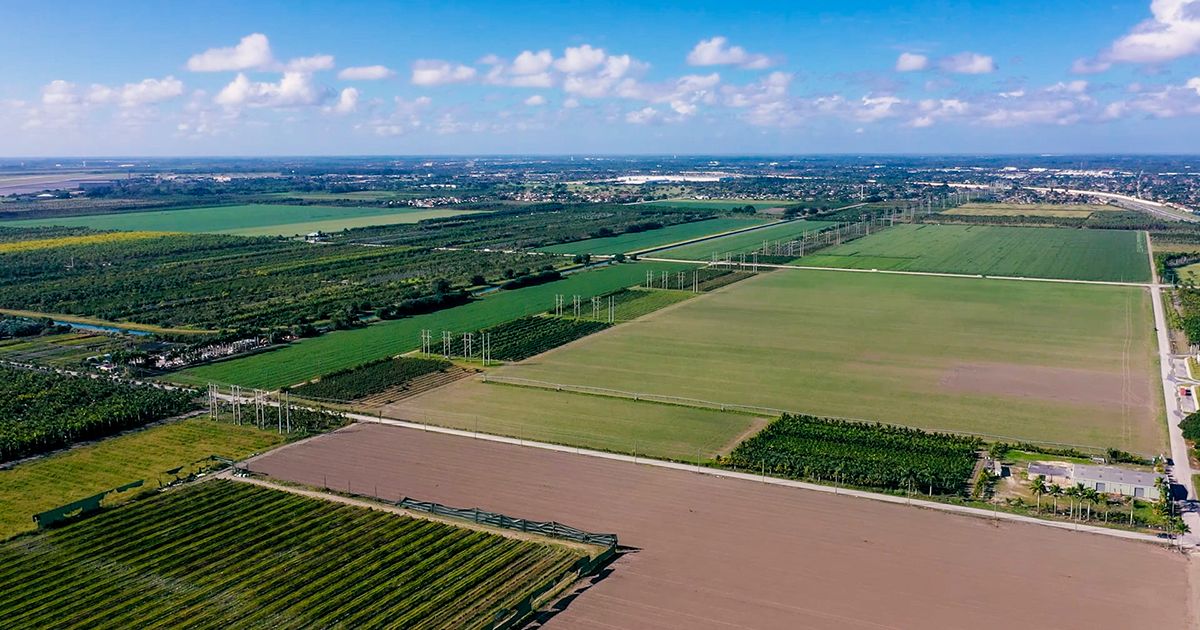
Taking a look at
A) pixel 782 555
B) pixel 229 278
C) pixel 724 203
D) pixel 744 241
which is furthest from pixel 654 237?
pixel 782 555

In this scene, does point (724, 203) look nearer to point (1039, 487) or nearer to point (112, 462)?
point (1039, 487)

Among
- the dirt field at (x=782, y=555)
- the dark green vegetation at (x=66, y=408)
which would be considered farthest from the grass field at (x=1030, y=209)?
the dark green vegetation at (x=66, y=408)

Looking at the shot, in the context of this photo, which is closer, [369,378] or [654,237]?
[369,378]

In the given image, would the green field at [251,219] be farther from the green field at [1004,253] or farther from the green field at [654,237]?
the green field at [1004,253]

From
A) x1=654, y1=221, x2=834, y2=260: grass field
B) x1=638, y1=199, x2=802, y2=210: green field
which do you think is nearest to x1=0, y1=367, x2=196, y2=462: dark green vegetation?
x1=654, y1=221, x2=834, y2=260: grass field

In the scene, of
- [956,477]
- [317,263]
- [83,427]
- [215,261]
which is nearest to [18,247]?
[215,261]

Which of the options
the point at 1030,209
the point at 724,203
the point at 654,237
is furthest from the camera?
the point at 724,203

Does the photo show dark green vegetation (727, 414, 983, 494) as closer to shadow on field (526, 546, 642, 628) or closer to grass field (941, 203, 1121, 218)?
shadow on field (526, 546, 642, 628)
